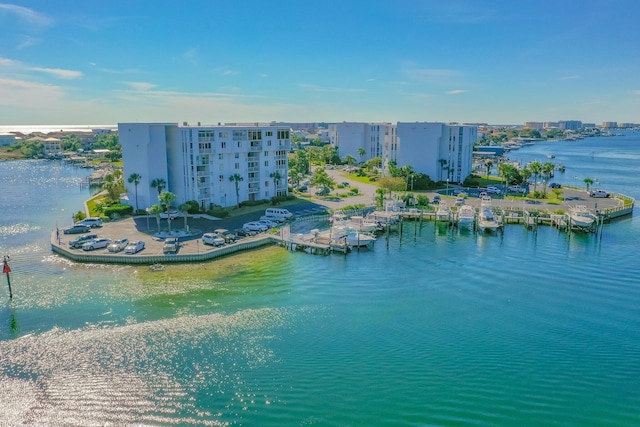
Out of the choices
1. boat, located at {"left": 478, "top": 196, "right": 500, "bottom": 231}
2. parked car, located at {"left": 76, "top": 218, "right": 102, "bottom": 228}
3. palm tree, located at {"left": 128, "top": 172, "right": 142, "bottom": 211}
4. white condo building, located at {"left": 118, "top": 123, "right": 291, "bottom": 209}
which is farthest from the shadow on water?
boat, located at {"left": 478, "top": 196, "right": 500, "bottom": 231}

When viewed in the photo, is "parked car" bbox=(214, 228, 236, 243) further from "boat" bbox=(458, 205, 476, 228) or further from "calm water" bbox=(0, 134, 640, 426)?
"boat" bbox=(458, 205, 476, 228)

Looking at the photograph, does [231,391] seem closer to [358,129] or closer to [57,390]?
[57,390]

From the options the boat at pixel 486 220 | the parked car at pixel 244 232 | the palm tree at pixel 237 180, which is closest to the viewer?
the parked car at pixel 244 232

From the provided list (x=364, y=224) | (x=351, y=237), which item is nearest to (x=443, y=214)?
(x=364, y=224)

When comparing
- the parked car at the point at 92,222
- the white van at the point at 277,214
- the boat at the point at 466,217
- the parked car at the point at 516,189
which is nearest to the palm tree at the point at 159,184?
the parked car at the point at 92,222

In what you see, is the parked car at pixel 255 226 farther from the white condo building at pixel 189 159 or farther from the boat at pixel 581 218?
the boat at pixel 581 218
